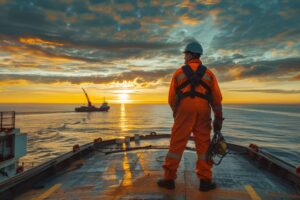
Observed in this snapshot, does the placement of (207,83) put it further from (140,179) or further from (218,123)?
(140,179)

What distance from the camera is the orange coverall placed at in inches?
164

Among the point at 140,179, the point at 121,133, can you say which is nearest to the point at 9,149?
the point at 140,179

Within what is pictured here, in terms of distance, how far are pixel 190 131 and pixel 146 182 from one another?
139cm

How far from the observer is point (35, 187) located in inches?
183

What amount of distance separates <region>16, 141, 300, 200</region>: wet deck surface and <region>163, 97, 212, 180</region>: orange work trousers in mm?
403

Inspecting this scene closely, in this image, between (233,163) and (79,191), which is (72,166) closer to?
(79,191)

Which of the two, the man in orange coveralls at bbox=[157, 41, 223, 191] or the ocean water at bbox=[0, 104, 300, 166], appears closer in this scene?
the man in orange coveralls at bbox=[157, 41, 223, 191]

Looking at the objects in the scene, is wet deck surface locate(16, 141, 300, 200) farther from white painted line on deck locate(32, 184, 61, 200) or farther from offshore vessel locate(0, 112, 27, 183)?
offshore vessel locate(0, 112, 27, 183)

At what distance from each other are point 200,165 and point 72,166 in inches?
150

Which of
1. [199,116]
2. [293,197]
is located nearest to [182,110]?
[199,116]

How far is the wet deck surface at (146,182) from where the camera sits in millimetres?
4129

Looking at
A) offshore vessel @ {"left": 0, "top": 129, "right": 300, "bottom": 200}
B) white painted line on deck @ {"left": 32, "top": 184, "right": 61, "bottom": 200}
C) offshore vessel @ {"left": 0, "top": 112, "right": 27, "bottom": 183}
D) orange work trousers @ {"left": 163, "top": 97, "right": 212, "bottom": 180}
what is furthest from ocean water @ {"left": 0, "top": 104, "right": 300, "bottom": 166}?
orange work trousers @ {"left": 163, "top": 97, "right": 212, "bottom": 180}

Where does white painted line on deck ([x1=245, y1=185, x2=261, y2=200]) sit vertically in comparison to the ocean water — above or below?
above

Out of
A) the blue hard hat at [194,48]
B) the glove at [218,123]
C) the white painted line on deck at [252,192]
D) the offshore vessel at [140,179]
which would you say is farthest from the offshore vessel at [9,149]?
the white painted line on deck at [252,192]
